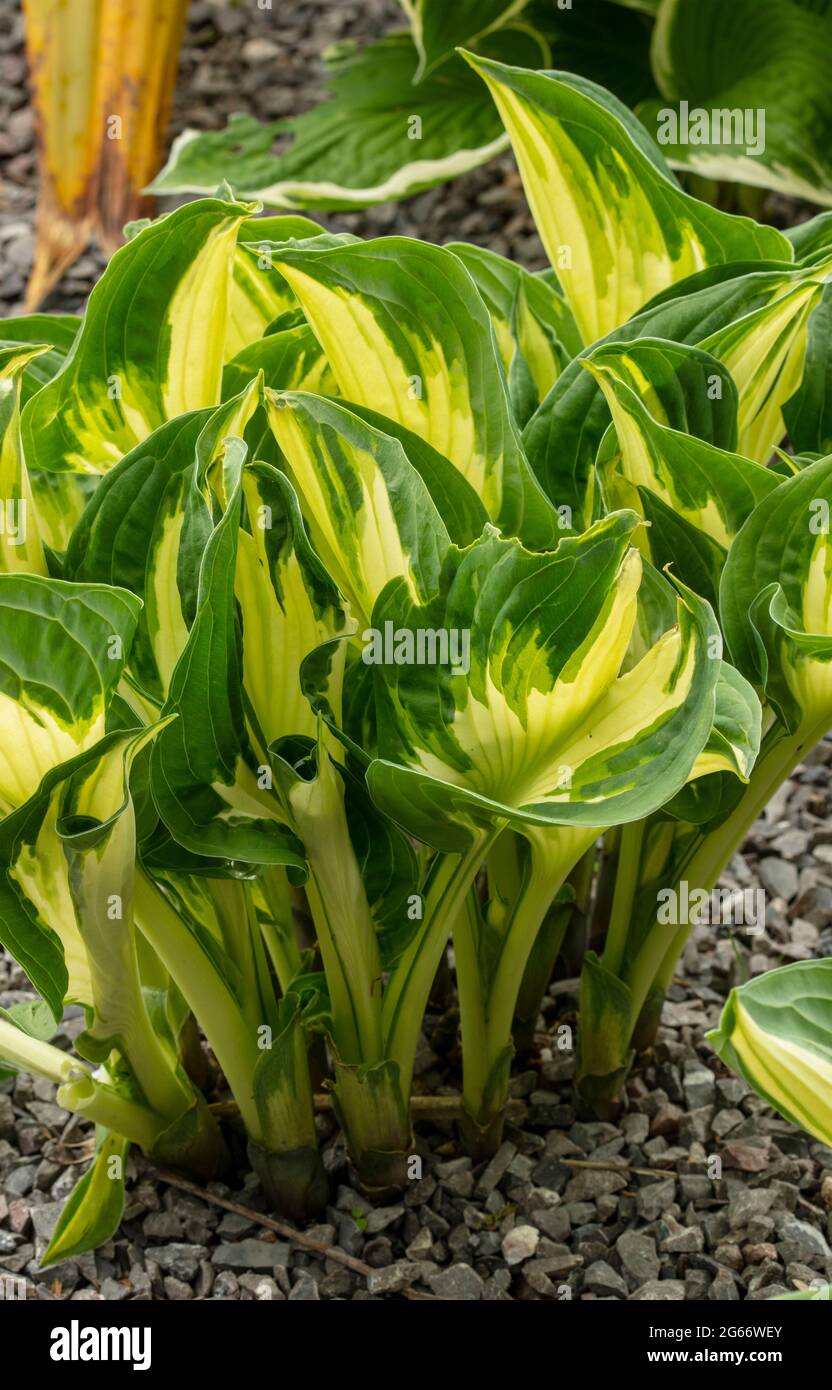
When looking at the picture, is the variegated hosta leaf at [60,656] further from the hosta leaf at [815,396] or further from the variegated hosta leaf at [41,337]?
the hosta leaf at [815,396]

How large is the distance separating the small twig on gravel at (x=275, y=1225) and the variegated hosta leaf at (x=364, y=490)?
1.60 feet

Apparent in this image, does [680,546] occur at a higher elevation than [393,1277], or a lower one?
higher

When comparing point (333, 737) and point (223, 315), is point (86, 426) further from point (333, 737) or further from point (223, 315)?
point (333, 737)

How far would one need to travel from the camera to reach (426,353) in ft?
2.96

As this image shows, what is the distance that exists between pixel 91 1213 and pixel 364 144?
4.94ft

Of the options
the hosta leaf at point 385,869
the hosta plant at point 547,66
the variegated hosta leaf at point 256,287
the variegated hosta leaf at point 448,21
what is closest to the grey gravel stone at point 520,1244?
the hosta leaf at point 385,869

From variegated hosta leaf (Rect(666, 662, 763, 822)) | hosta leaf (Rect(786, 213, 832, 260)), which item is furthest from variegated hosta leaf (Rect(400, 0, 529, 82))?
variegated hosta leaf (Rect(666, 662, 763, 822))

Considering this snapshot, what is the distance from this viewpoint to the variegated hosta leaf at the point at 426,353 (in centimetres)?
86

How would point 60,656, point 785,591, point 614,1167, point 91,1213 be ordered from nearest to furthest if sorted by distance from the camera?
point 60,656
point 785,591
point 91,1213
point 614,1167

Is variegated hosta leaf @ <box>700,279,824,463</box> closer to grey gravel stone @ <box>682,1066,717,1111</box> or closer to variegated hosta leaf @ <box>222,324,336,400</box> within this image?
variegated hosta leaf @ <box>222,324,336,400</box>

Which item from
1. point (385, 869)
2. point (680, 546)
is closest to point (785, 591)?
point (680, 546)

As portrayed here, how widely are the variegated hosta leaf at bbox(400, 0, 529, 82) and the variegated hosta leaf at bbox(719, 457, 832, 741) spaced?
1250 millimetres

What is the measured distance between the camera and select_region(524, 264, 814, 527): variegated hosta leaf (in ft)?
3.10

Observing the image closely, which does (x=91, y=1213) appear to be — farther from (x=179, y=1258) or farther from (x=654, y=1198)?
(x=654, y=1198)
